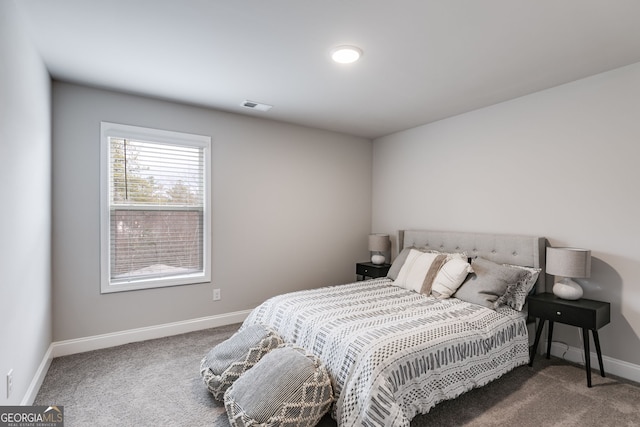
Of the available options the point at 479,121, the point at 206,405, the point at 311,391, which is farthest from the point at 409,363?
the point at 479,121

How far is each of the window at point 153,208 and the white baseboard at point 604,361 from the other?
3.57 meters

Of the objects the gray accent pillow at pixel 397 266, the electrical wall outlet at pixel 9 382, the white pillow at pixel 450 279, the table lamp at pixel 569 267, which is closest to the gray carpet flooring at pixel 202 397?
the electrical wall outlet at pixel 9 382

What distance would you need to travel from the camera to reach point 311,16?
196cm

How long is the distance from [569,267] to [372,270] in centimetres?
220

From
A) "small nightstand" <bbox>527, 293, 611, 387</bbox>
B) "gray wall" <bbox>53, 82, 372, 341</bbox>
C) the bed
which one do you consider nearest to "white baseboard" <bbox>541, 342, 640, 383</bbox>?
"small nightstand" <bbox>527, 293, 611, 387</bbox>

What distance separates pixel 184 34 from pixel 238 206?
2.02 metres

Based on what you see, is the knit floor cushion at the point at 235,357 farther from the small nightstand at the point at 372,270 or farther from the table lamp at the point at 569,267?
the table lamp at the point at 569,267

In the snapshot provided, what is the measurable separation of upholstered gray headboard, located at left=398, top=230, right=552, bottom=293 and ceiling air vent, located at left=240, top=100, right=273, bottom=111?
234cm

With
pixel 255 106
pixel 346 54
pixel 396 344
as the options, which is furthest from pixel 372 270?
pixel 346 54

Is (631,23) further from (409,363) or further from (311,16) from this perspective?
(409,363)

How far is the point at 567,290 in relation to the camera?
2.66 m

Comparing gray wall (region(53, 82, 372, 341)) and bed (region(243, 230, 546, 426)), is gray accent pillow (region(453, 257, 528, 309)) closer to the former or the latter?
bed (region(243, 230, 546, 426))

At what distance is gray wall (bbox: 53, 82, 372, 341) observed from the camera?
2965mm

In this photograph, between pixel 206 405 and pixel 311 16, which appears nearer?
pixel 311 16
